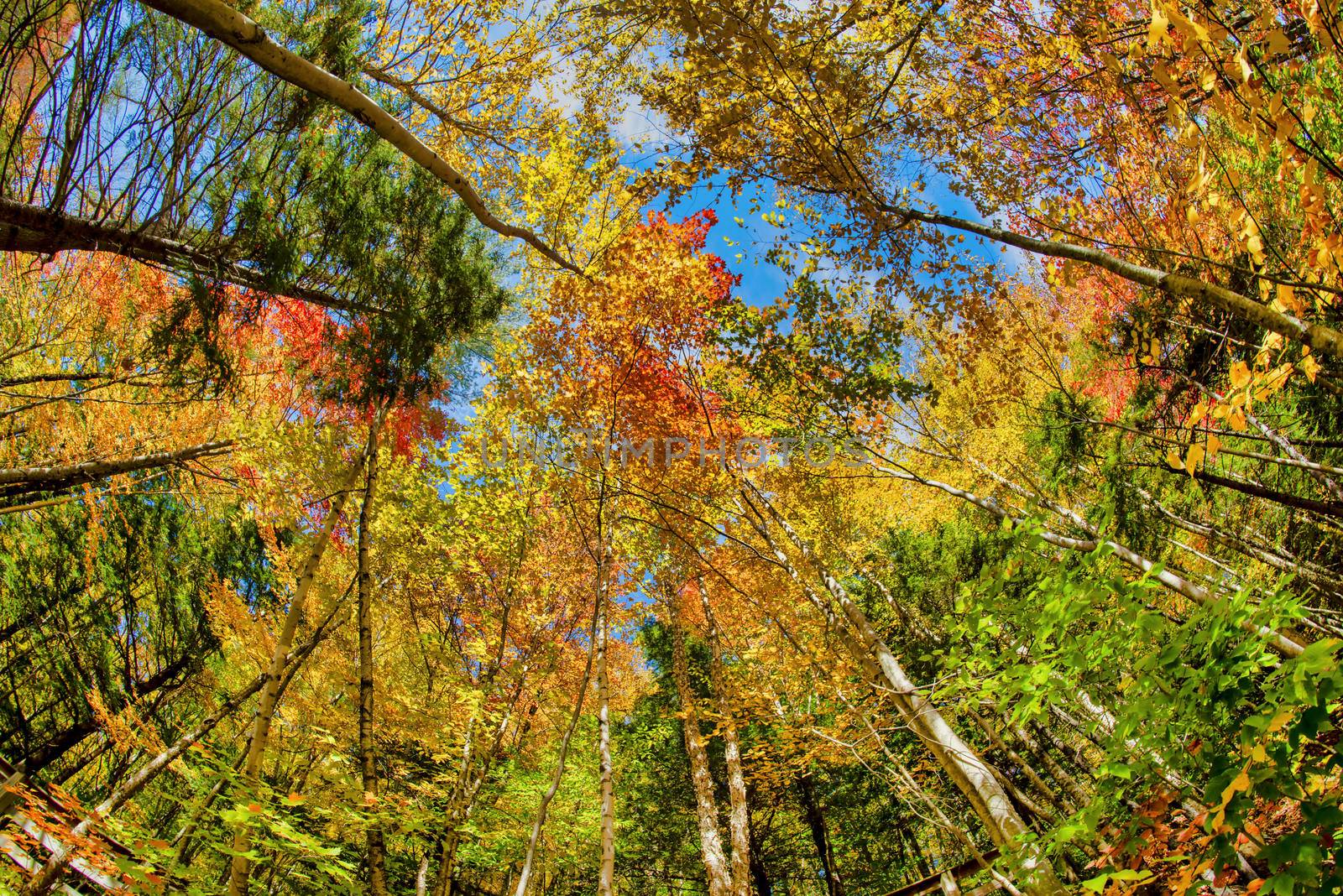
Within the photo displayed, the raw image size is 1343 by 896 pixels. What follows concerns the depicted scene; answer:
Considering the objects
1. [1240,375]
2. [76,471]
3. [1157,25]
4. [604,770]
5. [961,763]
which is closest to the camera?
[1157,25]

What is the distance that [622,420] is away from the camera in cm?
719

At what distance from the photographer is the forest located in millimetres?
1945

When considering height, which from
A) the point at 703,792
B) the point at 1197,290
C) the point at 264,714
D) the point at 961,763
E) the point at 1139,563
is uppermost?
the point at 1139,563

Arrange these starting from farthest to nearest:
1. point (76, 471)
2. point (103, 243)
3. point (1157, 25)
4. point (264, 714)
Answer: point (264, 714)
point (76, 471)
point (103, 243)
point (1157, 25)

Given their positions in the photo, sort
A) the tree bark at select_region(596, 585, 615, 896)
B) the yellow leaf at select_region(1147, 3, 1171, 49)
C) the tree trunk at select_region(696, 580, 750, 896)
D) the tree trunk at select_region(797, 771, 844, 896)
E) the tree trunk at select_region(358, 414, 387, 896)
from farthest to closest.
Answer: the tree trunk at select_region(797, 771, 844, 896) < the tree trunk at select_region(696, 580, 750, 896) < the tree bark at select_region(596, 585, 615, 896) < the tree trunk at select_region(358, 414, 387, 896) < the yellow leaf at select_region(1147, 3, 1171, 49)

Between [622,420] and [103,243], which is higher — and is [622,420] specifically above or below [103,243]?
above

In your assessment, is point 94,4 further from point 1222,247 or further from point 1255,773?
point 1222,247

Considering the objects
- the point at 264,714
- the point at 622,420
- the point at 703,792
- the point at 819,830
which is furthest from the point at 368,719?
the point at 819,830

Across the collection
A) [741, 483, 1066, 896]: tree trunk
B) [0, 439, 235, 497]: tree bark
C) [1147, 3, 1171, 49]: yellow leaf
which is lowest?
[0, 439, 235, 497]: tree bark

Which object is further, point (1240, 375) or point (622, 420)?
point (622, 420)

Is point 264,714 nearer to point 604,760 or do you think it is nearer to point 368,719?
point 368,719

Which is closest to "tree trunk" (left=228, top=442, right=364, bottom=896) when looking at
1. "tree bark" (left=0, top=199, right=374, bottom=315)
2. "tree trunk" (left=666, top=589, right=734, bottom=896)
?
"tree bark" (left=0, top=199, right=374, bottom=315)

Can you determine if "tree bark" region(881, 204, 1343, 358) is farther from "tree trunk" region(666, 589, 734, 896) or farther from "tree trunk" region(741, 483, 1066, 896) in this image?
"tree trunk" region(666, 589, 734, 896)

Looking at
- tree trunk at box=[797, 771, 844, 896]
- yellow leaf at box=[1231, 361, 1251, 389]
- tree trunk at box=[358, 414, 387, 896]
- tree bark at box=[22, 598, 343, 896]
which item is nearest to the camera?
yellow leaf at box=[1231, 361, 1251, 389]
